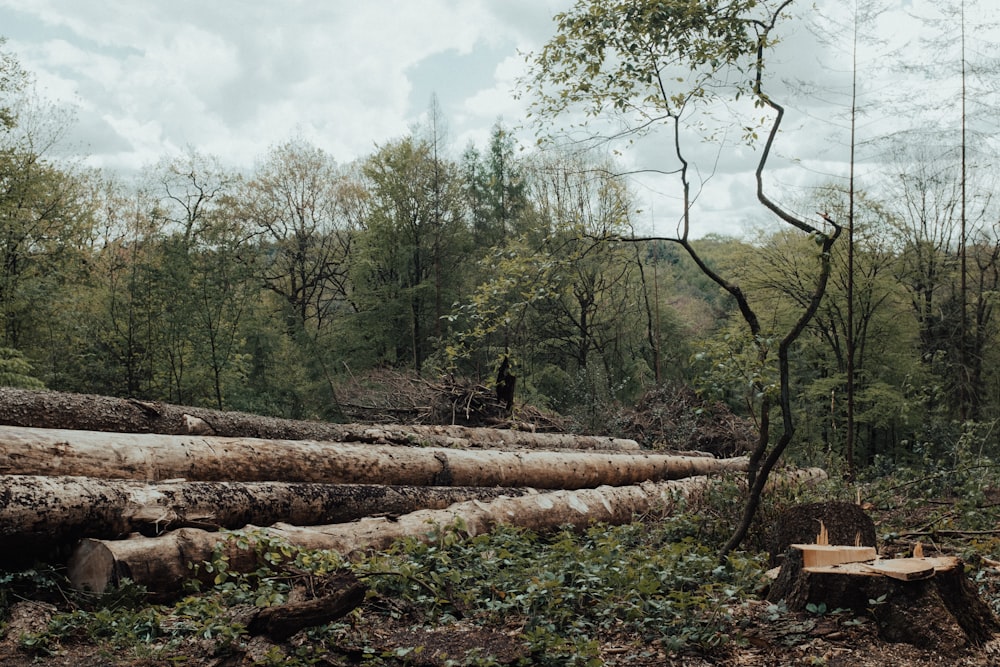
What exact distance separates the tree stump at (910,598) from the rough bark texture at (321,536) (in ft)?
7.41

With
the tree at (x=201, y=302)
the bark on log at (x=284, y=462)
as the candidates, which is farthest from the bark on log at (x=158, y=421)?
the tree at (x=201, y=302)

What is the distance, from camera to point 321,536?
17.9 feet

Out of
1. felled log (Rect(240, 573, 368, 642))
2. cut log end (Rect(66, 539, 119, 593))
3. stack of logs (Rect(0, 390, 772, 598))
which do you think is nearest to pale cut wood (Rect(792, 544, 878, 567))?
stack of logs (Rect(0, 390, 772, 598))

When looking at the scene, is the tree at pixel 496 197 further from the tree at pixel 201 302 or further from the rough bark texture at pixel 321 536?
the rough bark texture at pixel 321 536

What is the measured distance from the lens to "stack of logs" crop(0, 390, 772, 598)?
479 cm

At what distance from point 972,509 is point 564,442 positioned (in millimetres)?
6074

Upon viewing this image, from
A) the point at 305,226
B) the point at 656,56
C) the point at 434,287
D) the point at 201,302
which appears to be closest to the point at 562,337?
the point at 434,287

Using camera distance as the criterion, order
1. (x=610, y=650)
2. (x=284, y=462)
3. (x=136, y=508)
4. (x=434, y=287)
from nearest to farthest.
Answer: (x=610, y=650) → (x=136, y=508) → (x=284, y=462) → (x=434, y=287)

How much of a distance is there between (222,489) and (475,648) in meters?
2.78

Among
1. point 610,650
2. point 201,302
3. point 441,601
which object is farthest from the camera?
point 201,302

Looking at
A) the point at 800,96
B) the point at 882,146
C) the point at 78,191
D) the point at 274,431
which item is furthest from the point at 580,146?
the point at 78,191

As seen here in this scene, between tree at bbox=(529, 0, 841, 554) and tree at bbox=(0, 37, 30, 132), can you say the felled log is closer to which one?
tree at bbox=(529, 0, 841, 554)

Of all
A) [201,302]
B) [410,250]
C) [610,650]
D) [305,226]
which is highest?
[305,226]

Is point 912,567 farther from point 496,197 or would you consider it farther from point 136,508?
point 496,197
